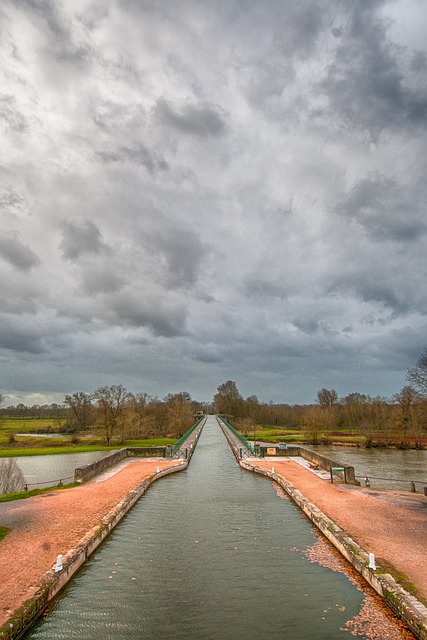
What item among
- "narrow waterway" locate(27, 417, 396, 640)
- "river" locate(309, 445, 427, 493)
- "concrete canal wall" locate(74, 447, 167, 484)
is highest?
"concrete canal wall" locate(74, 447, 167, 484)

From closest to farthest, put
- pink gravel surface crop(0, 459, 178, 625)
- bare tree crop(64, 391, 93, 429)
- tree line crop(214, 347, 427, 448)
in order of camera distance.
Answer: pink gravel surface crop(0, 459, 178, 625) < tree line crop(214, 347, 427, 448) < bare tree crop(64, 391, 93, 429)

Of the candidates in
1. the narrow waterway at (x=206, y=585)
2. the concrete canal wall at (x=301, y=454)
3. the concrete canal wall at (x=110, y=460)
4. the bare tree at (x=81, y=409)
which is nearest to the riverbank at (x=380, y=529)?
the narrow waterway at (x=206, y=585)

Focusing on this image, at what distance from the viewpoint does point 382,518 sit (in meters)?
15.4

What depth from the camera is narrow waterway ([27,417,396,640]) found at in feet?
27.6

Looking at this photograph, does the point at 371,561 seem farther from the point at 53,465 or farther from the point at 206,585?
the point at 53,465

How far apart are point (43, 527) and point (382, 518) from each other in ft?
41.6

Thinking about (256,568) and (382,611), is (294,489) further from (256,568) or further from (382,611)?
(382,611)

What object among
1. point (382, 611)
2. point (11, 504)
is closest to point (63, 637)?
point (382, 611)

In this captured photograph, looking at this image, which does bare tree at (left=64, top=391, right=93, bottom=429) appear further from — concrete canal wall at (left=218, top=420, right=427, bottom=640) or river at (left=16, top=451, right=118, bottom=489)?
concrete canal wall at (left=218, top=420, right=427, bottom=640)

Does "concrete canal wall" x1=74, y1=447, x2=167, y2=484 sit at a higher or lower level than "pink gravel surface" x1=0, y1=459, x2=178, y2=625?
higher

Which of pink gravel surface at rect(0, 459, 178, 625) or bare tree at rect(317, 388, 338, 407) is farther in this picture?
bare tree at rect(317, 388, 338, 407)

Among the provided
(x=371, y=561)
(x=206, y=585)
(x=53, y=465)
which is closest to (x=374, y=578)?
(x=371, y=561)

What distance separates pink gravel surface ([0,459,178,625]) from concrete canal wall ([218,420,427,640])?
8.21 metres

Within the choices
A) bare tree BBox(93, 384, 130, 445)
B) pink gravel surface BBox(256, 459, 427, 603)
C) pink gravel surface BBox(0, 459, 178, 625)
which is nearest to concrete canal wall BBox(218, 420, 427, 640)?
pink gravel surface BBox(256, 459, 427, 603)
